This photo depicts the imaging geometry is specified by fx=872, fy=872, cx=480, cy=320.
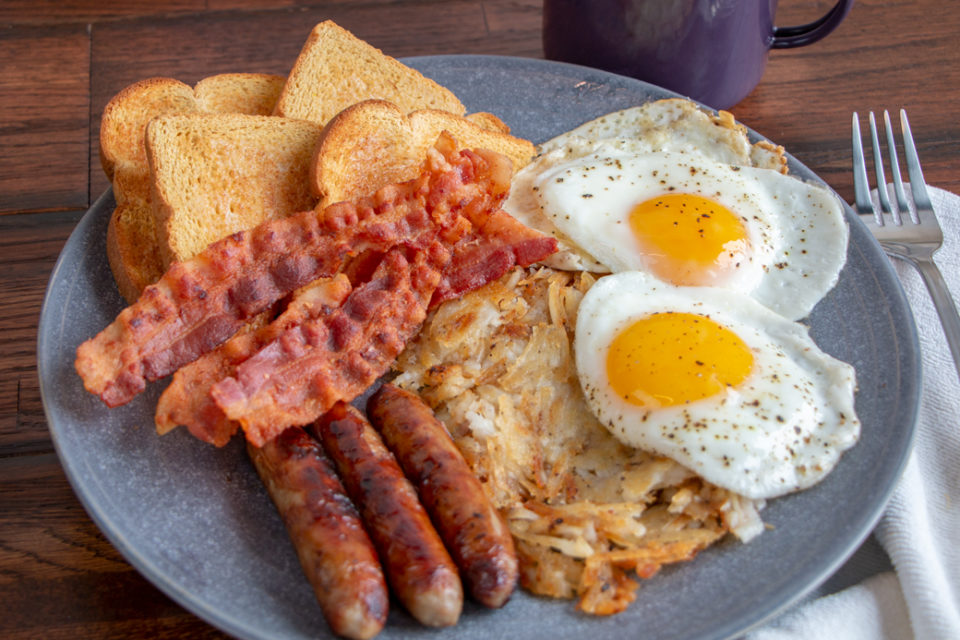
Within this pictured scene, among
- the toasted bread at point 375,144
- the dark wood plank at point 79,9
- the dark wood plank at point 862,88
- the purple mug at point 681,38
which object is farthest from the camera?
the dark wood plank at point 79,9

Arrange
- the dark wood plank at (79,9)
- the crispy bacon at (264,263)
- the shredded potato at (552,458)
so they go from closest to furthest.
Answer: the shredded potato at (552,458) → the crispy bacon at (264,263) → the dark wood plank at (79,9)

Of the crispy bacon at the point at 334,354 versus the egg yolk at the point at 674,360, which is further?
the egg yolk at the point at 674,360

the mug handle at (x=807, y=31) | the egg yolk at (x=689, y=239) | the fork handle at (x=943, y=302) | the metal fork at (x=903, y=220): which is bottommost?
the fork handle at (x=943, y=302)

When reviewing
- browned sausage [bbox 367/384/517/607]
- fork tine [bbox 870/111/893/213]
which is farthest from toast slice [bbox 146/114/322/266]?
fork tine [bbox 870/111/893/213]

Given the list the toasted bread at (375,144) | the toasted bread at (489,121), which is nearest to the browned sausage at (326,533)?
the toasted bread at (375,144)

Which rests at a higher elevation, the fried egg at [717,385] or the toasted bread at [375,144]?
the toasted bread at [375,144]

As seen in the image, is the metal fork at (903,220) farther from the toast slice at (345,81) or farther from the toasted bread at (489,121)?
the toast slice at (345,81)
